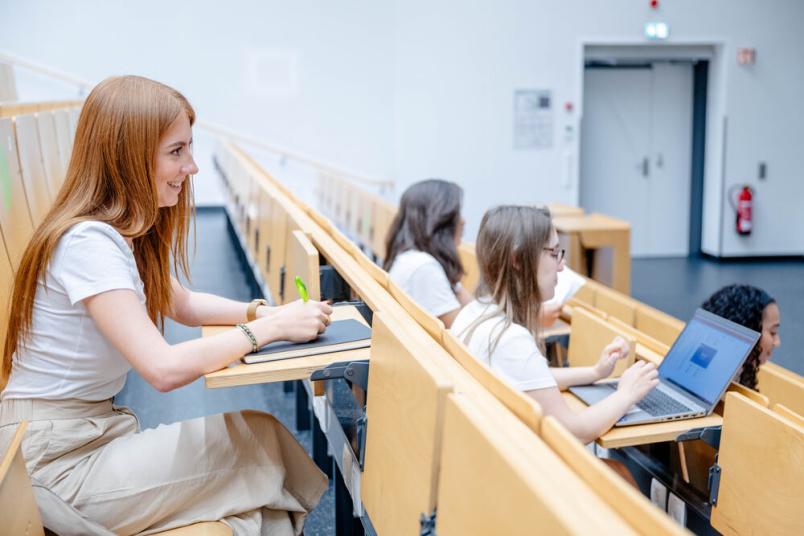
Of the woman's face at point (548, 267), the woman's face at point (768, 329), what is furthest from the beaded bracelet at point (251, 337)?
the woman's face at point (768, 329)

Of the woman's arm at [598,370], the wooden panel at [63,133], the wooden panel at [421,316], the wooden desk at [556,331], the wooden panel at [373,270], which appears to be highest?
the wooden panel at [63,133]

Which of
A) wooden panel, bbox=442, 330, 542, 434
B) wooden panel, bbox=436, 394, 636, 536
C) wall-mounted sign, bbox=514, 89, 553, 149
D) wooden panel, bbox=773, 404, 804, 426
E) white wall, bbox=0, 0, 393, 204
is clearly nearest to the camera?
wooden panel, bbox=436, 394, 636, 536

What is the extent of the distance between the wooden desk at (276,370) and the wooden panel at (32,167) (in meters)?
1.40

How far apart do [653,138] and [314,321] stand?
22.1ft

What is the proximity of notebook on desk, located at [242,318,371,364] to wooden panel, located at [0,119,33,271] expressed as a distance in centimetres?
98

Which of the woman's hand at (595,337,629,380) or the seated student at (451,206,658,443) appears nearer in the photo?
the seated student at (451,206,658,443)

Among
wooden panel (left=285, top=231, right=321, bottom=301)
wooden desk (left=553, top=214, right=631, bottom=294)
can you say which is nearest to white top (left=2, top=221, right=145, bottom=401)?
wooden panel (left=285, top=231, right=321, bottom=301)

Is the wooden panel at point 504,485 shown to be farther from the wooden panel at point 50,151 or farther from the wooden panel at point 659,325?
the wooden panel at point 50,151

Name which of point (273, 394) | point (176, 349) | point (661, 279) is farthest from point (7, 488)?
point (661, 279)

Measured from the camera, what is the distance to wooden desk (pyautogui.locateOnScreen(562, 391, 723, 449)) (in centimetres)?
177

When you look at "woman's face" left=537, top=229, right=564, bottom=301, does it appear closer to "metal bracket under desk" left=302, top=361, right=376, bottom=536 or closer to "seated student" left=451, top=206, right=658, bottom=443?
"seated student" left=451, top=206, right=658, bottom=443

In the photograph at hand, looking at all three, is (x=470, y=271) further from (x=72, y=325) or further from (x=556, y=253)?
(x=72, y=325)

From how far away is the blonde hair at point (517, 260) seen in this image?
1.92 metres

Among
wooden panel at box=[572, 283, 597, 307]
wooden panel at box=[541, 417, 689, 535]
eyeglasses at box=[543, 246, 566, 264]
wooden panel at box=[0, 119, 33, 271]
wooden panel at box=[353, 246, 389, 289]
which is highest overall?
wooden panel at box=[0, 119, 33, 271]
